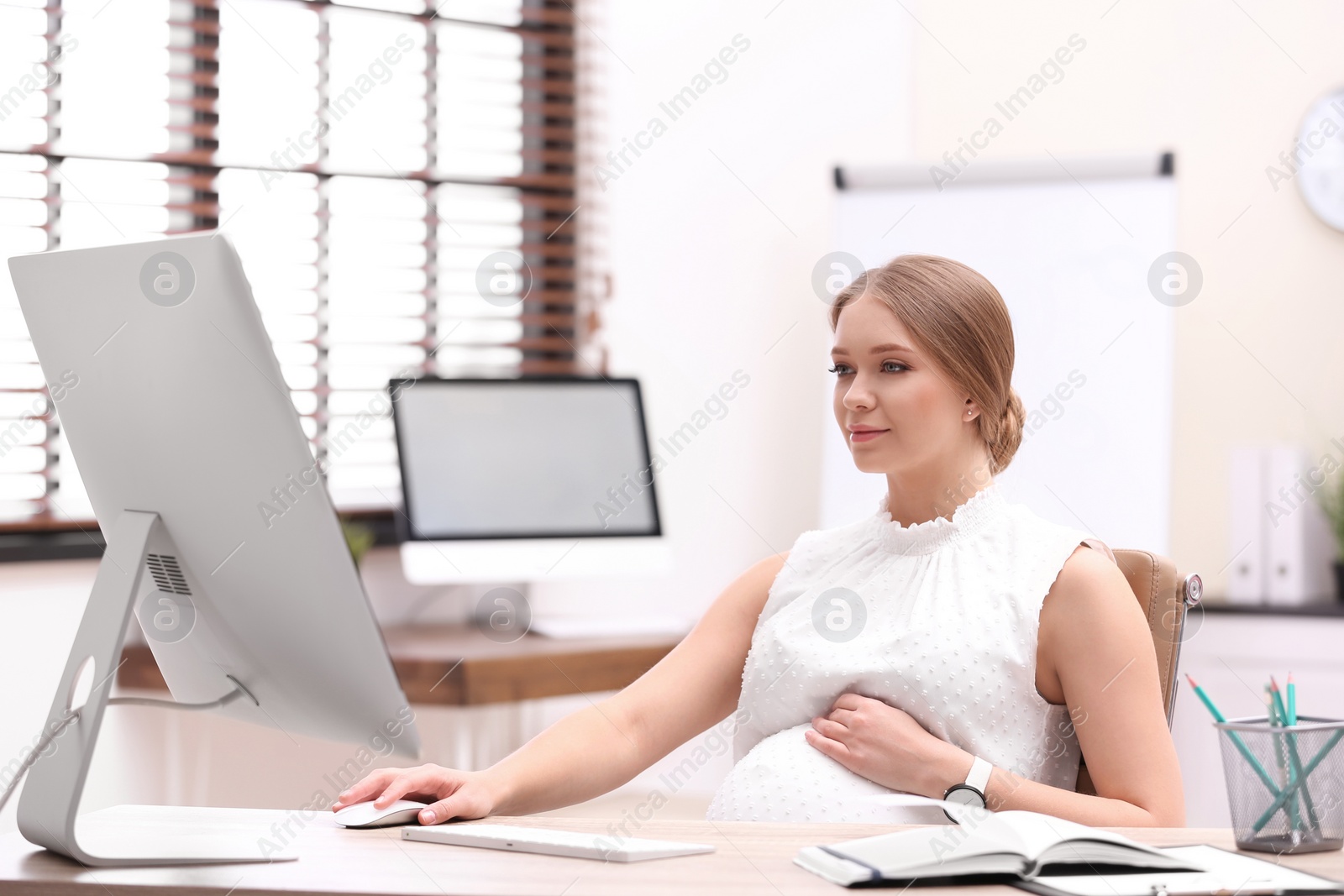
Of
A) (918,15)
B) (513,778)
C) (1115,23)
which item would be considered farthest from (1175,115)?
(513,778)

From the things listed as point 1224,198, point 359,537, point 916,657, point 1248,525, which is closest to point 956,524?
point 916,657

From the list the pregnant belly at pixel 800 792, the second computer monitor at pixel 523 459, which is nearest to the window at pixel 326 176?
the second computer monitor at pixel 523 459

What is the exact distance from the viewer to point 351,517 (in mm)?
3023

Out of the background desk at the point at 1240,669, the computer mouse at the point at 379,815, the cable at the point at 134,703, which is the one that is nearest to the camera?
the cable at the point at 134,703

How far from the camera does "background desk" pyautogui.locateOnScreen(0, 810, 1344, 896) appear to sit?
0.91 metres

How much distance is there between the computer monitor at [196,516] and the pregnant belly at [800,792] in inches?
19.5

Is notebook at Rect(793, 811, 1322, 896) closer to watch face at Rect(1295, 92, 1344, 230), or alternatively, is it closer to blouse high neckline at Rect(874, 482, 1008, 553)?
blouse high neckline at Rect(874, 482, 1008, 553)

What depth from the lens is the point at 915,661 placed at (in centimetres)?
139

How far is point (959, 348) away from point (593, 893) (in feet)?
2.61

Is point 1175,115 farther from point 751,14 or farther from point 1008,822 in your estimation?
point 1008,822

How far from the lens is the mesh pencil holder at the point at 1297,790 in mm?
1010

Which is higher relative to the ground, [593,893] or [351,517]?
[351,517]

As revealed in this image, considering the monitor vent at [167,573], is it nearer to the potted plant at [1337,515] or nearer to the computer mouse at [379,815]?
the computer mouse at [379,815]

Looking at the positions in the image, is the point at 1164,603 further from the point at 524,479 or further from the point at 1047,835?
the point at 524,479
